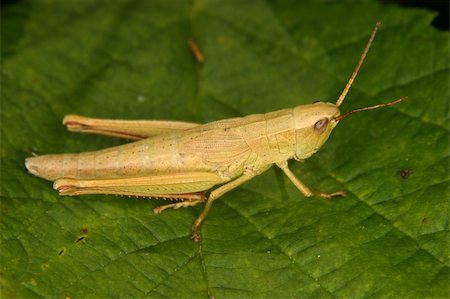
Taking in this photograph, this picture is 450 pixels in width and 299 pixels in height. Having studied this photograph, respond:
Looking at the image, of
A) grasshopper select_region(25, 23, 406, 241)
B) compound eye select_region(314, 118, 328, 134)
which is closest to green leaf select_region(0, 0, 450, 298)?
grasshopper select_region(25, 23, 406, 241)

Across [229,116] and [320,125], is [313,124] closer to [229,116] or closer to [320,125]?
[320,125]

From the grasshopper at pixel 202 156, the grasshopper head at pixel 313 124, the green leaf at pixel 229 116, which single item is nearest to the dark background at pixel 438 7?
the green leaf at pixel 229 116

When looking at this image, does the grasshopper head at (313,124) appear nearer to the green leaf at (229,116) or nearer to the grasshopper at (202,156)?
the grasshopper at (202,156)

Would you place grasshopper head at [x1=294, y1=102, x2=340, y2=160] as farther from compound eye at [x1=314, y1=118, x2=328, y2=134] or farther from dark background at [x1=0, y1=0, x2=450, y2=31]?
dark background at [x1=0, y1=0, x2=450, y2=31]

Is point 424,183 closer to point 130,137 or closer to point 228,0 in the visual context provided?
point 130,137

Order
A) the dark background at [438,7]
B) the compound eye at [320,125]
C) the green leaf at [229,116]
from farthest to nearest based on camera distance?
the dark background at [438,7], the compound eye at [320,125], the green leaf at [229,116]

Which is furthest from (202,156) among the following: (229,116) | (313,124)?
(313,124)
